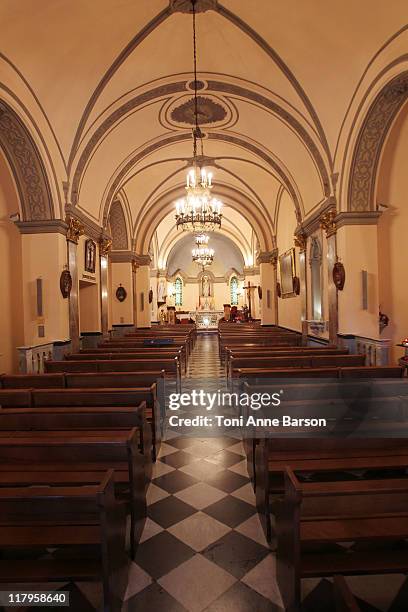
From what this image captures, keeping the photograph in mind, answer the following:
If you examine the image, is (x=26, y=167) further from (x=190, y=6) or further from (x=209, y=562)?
(x=209, y=562)

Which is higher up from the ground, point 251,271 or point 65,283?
point 251,271

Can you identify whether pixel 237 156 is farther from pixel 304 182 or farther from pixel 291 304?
pixel 291 304

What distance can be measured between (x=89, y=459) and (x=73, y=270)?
6.57 m

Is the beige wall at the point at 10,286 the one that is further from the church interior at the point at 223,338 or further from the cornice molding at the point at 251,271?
the cornice molding at the point at 251,271

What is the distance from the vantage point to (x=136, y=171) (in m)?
12.2

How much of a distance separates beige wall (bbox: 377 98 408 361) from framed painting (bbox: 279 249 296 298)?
14.5ft

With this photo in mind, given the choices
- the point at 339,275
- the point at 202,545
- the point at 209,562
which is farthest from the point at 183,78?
the point at 209,562

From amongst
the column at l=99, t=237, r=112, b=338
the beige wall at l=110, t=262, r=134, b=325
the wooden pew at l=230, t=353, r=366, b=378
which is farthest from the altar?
the wooden pew at l=230, t=353, r=366, b=378

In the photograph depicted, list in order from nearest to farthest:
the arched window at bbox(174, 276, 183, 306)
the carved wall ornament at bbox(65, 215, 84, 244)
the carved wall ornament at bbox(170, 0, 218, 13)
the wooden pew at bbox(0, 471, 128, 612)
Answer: the wooden pew at bbox(0, 471, 128, 612), the carved wall ornament at bbox(170, 0, 218, 13), the carved wall ornament at bbox(65, 215, 84, 244), the arched window at bbox(174, 276, 183, 306)

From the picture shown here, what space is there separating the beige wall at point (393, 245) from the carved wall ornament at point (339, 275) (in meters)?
0.73

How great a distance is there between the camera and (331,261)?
Answer: 839 cm

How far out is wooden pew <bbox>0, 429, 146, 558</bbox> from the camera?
274 cm

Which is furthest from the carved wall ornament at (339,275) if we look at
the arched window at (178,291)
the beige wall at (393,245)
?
the arched window at (178,291)

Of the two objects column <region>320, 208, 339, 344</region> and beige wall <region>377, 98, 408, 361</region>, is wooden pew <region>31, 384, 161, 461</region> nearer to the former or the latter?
column <region>320, 208, 339, 344</region>
